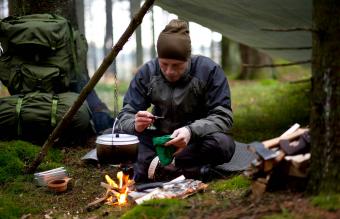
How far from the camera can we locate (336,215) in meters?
2.24

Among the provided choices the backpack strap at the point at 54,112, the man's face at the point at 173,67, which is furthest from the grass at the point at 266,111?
the backpack strap at the point at 54,112

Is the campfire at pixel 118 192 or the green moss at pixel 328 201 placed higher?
the green moss at pixel 328 201

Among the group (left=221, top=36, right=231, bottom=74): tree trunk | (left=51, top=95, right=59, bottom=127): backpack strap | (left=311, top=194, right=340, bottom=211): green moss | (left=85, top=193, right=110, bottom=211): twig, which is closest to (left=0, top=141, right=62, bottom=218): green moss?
(left=51, top=95, right=59, bottom=127): backpack strap

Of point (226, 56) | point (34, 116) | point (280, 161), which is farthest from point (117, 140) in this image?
point (226, 56)

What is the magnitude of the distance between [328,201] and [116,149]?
170 cm

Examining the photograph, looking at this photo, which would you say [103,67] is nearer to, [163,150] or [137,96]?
[137,96]

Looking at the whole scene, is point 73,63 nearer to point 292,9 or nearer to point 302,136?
point 292,9

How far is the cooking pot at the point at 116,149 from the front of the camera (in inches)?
141

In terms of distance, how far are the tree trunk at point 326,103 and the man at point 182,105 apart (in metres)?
1.36

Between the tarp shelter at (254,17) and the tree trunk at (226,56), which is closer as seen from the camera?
the tarp shelter at (254,17)

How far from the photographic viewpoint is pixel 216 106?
3.92m

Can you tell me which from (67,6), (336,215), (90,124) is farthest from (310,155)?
(67,6)

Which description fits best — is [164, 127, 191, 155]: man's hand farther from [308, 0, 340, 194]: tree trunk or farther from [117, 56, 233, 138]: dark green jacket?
[308, 0, 340, 194]: tree trunk

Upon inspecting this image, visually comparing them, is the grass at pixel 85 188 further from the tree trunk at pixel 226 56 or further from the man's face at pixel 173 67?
the tree trunk at pixel 226 56
